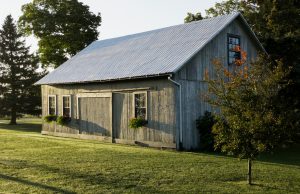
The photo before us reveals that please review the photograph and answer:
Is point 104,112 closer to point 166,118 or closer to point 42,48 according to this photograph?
point 166,118

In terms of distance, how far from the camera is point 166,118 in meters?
18.5

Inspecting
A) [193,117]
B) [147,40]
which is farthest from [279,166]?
[147,40]

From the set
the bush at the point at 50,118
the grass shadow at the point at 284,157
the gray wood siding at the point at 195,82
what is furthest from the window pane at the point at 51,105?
the grass shadow at the point at 284,157

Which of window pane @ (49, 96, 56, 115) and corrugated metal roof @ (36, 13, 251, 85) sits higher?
corrugated metal roof @ (36, 13, 251, 85)

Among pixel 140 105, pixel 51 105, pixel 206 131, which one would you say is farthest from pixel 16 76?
pixel 206 131

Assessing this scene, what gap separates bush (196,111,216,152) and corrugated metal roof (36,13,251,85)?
283 cm

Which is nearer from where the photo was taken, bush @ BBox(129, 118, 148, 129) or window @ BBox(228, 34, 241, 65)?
bush @ BBox(129, 118, 148, 129)

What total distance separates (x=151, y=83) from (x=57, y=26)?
82.7 ft

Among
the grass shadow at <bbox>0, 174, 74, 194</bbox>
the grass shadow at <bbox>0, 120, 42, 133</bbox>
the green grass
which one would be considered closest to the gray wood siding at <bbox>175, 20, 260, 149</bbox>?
the green grass

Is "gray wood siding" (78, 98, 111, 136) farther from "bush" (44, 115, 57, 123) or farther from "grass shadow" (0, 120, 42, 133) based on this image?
"grass shadow" (0, 120, 42, 133)

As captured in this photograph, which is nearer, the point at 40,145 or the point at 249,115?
the point at 249,115

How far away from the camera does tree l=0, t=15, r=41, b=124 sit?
42.9 m

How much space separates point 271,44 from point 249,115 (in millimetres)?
15025

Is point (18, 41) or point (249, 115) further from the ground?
point (18, 41)
